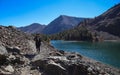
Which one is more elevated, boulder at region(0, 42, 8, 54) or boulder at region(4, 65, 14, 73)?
boulder at region(0, 42, 8, 54)

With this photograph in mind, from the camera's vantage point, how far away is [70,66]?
25.3m

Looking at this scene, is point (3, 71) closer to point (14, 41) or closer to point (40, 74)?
point (40, 74)

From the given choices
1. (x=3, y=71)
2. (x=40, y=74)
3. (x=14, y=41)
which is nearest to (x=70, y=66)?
(x=40, y=74)

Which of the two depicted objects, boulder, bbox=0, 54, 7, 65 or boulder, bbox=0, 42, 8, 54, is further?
boulder, bbox=0, 42, 8, 54

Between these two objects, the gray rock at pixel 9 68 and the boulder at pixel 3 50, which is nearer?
the gray rock at pixel 9 68

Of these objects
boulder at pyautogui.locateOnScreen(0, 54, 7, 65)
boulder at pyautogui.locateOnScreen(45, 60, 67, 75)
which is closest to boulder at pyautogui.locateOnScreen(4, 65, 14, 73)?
boulder at pyautogui.locateOnScreen(0, 54, 7, 65)

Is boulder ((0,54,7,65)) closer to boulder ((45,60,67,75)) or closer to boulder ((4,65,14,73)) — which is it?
boulder ((4,65,14,73))

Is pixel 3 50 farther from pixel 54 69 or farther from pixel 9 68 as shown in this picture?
pixel 54 69

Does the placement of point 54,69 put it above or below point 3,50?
below

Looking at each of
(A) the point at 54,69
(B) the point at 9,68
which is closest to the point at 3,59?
(B) the point at 9,68

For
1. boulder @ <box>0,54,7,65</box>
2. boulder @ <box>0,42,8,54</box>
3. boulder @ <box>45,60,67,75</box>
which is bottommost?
boulder @ <box>45,60,67,75</box>

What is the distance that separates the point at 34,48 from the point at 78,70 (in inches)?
578

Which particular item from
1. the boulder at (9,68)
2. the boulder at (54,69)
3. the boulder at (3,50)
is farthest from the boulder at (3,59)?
the boulder at (54,69)

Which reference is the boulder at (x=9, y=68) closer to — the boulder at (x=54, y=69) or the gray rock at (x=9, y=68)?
the gray rock at (x=9, y=68)
